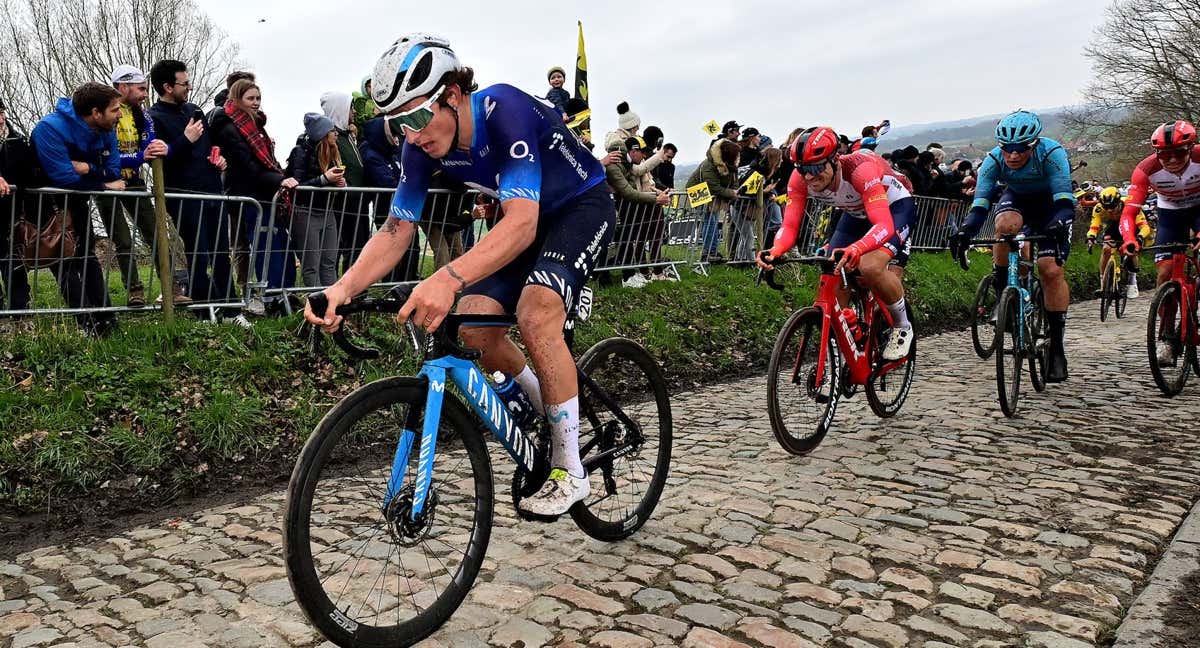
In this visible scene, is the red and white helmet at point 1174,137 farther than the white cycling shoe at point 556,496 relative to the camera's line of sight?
Yes

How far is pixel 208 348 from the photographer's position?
22.9ft

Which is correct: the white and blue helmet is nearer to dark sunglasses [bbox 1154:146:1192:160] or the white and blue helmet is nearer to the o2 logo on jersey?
the o2 logo on jersey

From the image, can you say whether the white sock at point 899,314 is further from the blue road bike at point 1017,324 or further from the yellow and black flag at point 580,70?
the yellow and black flag at point 580,70

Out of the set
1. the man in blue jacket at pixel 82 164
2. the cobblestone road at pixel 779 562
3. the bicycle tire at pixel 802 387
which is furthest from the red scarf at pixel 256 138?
the bicycle tire at pixel 802 387

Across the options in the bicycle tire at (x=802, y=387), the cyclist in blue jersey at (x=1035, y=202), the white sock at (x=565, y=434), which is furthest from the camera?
the cyclist in blue jersey at (x=1035, y=202)

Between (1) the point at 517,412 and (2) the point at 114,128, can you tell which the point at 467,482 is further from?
(2) the point at 114,128

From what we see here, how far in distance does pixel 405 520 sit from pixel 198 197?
5347 mm

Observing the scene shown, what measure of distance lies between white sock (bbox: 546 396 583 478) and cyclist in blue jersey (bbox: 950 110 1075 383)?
15.7ft

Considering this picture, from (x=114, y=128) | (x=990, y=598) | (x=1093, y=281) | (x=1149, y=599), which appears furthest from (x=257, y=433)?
(x=1093, y=281)

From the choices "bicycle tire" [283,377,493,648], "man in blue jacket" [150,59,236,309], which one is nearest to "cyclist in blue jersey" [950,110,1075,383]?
"bicycle tire" [283,377,493,648]

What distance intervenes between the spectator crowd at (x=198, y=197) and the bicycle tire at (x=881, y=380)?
1628mm

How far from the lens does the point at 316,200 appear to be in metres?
8.30

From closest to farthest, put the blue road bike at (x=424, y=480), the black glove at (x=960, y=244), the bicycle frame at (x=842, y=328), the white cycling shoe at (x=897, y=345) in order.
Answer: the blue road bike at (x=424, y=480) < the bicycle frame at (x=842, y=328) < the white cycling shoe at (x=897, y=345) < the black glove at (x=960, y=244)

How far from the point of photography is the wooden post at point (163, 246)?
23.5ft
